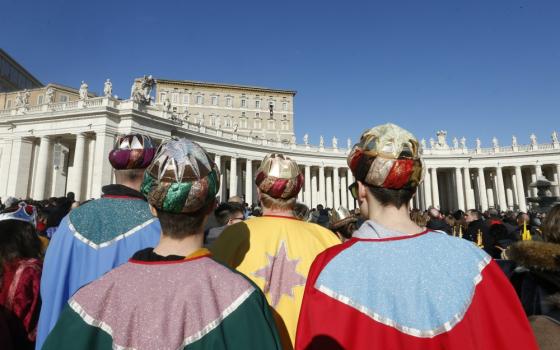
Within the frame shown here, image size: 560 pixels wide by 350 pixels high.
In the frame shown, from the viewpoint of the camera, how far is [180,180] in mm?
2227

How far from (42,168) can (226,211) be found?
123 ft

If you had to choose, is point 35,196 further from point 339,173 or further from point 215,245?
point 339,173

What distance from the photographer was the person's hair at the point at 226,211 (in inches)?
312

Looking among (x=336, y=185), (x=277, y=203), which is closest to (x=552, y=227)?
(x=277, y=203)

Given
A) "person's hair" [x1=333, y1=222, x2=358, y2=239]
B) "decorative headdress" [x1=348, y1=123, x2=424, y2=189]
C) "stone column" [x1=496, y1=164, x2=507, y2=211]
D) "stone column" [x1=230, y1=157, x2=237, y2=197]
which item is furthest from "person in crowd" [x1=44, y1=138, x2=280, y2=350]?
"stone column" [x1=496, y1=164, x2=507, y2=211]

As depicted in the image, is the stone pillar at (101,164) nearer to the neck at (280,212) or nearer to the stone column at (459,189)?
the neck at (280,212)

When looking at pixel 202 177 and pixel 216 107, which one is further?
pixel 216 107

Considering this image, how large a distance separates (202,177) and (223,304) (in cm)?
85

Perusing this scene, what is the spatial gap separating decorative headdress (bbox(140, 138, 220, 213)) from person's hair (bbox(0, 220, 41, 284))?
2.54m

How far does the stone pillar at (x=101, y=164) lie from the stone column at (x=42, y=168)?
6585 millimetres

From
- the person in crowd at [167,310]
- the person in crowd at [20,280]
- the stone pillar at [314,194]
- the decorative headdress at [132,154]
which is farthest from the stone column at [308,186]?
the person in crowd at [167,310]

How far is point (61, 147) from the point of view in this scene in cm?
3931

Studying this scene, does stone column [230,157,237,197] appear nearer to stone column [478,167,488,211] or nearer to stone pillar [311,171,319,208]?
stone pillar [311,171,319,208]

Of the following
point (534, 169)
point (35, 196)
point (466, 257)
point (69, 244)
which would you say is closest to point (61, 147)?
point (35, 196)
